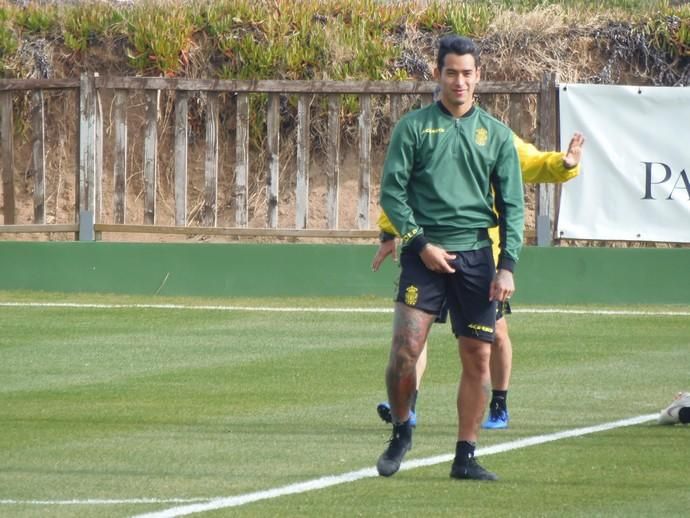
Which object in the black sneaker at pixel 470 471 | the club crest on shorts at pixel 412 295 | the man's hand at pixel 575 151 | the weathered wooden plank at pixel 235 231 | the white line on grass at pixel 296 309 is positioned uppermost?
the man's hand at pixel 575 151

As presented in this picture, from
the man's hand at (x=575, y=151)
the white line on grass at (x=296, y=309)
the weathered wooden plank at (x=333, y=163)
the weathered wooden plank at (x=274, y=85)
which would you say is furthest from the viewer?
the weathered wooden plank at (x=333, y=163)

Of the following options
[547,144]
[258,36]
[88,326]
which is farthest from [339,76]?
[88,326]

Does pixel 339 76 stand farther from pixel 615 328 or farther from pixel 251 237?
pixel 615 328

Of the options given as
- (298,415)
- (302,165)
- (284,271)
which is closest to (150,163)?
(302,165)

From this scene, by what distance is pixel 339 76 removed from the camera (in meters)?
19.3

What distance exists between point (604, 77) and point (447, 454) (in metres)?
12.3

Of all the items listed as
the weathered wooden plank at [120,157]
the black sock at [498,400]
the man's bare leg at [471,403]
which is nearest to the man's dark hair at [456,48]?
the man's bare leg at [471,403]

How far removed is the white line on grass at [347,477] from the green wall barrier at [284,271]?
7069 mm

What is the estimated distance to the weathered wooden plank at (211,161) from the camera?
56.1 ft

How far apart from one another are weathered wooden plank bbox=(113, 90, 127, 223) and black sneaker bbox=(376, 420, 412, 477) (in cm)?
1016

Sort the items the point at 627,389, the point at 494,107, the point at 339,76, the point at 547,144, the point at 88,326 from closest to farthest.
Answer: the point at 627,389 → the point at 88,326 → the point at 547,144 → the point at 494,107 → the point at 339,76

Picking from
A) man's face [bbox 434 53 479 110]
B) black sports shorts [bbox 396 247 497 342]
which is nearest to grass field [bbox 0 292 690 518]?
black sports shorts [bbox 396 247 497 342]

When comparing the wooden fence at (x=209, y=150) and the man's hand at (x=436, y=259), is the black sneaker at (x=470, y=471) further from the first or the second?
the wooden fence at (x=209, y=150)

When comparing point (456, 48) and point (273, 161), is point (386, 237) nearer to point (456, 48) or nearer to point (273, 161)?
point (456, 48)
